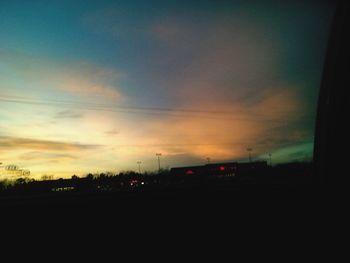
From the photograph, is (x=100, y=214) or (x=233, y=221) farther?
(x=100, y=214)

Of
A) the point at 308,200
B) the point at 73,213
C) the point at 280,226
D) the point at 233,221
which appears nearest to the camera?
the point at 280,226

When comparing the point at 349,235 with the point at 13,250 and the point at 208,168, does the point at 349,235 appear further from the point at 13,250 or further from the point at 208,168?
the point at 208,168

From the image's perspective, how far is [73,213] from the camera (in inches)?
479

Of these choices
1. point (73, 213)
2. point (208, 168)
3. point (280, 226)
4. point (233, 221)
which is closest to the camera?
point (280, 226)

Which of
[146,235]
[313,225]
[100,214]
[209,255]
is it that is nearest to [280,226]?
[313,225]

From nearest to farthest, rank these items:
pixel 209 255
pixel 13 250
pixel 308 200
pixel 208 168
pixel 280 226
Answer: pixel 209 255, pixel 13 250, pixel 280 226, pixel 308 200, pixel 208 168

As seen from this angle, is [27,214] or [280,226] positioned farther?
[27,214]

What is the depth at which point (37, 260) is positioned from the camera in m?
7.59

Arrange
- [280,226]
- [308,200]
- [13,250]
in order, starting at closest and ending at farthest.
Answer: [13,250], [280,226], [308,200]


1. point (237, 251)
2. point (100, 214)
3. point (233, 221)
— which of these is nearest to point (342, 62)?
point (233, 221)

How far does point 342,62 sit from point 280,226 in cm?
768

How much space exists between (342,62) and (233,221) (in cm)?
830

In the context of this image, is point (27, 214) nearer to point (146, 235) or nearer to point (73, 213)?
point (73, 213)

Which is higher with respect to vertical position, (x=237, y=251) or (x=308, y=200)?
A: (x=308, y=200)
